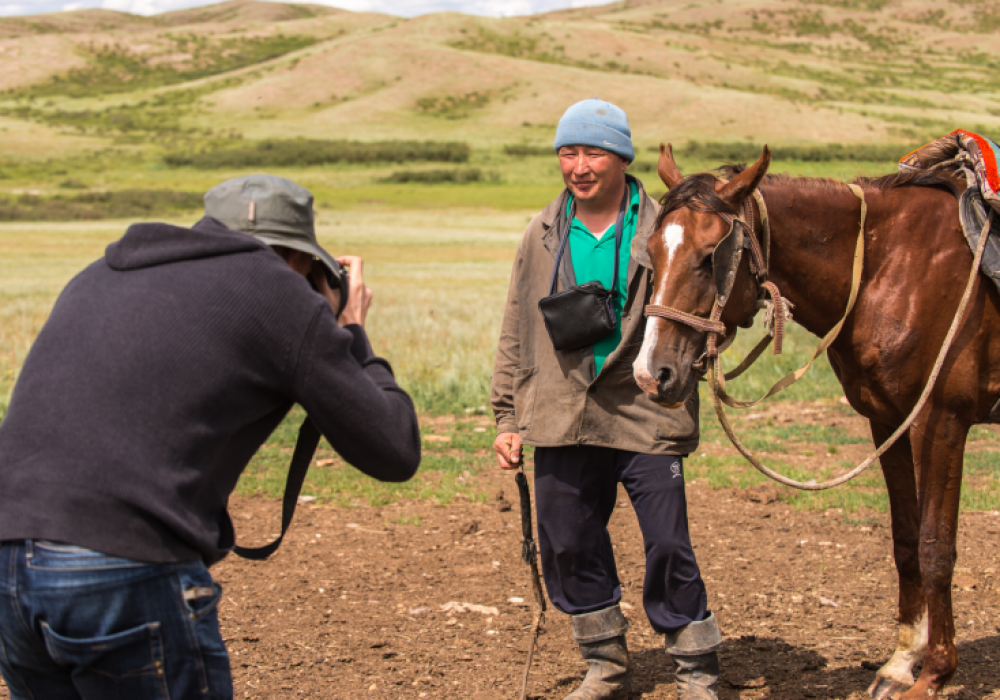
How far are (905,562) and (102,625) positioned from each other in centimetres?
366

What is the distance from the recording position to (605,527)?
394 centimetres

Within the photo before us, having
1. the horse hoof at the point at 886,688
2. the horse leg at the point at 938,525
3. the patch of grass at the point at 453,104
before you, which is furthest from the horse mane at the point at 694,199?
the patch of grass at the point at 453,104

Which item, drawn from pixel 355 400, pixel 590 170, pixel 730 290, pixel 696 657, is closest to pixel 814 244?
pixel 730 290

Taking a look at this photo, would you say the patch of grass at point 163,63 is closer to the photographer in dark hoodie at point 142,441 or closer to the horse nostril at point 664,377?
the horse nostril at point 664,377

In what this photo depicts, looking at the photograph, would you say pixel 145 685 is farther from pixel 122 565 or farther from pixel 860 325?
pixel 860 325

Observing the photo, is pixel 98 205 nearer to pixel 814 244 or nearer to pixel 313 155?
pixel 313 155

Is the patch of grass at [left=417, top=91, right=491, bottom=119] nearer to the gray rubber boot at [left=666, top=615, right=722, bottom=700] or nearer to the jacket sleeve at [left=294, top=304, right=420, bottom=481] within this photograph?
the gray rubber boot at [left=666, top=615, right=722, bottom=700]

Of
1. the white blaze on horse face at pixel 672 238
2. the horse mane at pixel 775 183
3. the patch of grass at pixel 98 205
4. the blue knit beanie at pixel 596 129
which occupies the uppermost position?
the blue knit beanie at pixel 596 129

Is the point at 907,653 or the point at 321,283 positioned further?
the point at 907,653

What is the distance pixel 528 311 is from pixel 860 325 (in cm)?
141

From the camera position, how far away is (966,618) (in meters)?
4.83

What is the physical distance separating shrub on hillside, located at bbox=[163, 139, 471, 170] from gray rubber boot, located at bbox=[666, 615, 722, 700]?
7216cm

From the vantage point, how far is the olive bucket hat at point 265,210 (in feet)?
7.47

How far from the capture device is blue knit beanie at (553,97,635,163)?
3721 millimetres
